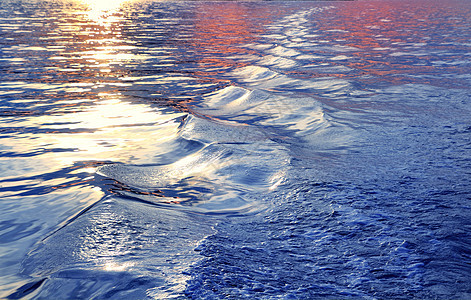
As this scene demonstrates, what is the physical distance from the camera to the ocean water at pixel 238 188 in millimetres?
2938

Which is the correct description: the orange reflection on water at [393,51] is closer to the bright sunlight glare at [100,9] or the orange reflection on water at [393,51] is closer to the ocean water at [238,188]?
the ocean water at [238,188]

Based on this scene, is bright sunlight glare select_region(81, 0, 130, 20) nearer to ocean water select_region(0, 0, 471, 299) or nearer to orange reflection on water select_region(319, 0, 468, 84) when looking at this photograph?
orange reflection on water select_region(319, 0, 468, 84)

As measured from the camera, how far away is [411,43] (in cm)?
1750

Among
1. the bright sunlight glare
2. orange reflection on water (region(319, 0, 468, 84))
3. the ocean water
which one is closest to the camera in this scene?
the ocean water

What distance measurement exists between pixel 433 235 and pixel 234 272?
1.71 metres

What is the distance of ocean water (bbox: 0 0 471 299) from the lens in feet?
9.64

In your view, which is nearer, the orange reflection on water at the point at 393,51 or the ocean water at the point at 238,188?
the ocean water at the point at 238,188

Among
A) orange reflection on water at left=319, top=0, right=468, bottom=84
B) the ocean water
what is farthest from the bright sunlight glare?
the ocean water

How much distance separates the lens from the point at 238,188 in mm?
4586

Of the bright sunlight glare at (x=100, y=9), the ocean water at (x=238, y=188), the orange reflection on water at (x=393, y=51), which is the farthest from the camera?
the bright sunlight glare at (x=100, y=9)

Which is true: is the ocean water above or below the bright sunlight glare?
below

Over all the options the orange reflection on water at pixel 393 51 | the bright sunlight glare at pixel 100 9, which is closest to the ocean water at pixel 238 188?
the orange reflection on water at pixel 393 51

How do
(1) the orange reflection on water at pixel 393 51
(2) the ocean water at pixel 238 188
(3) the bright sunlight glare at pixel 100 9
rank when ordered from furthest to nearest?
1. (3) the bright sunlight glare at pixel 100 9
2. (1) the orange reflection on water at pixel 393 51
3. (2) the ocean water at pixel 238 188

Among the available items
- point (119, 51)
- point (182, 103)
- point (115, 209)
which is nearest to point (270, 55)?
point (119, 51)
